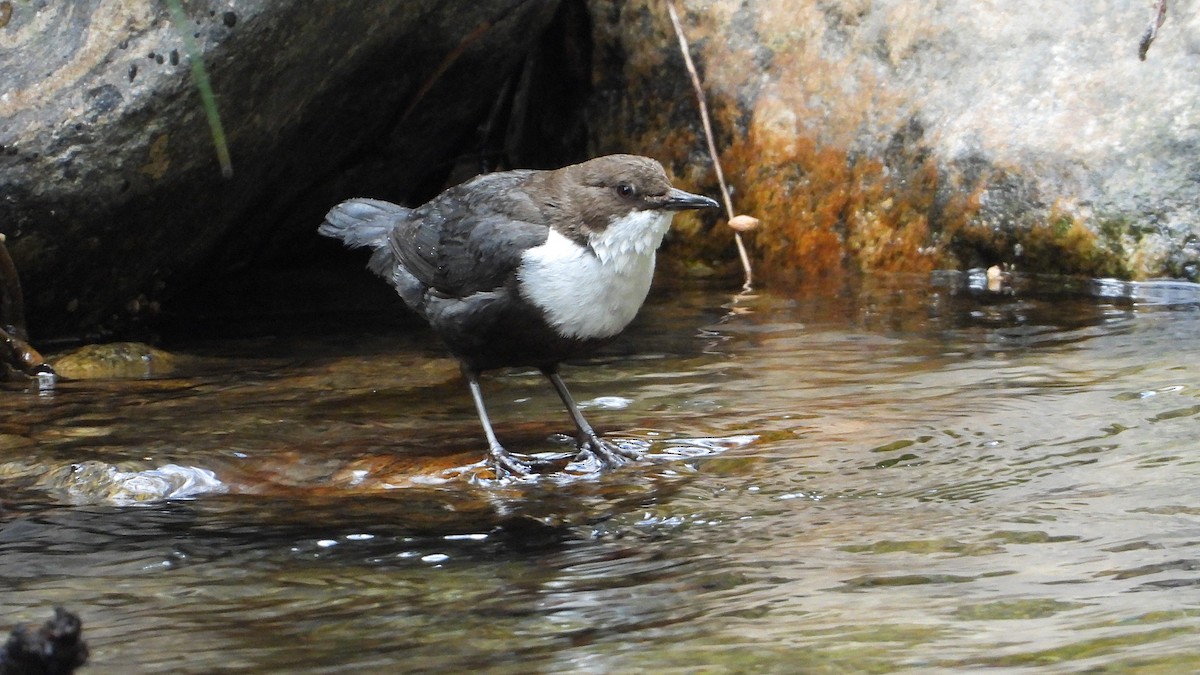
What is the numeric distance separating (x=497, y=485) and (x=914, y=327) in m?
2.22

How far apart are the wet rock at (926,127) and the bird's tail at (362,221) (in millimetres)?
2312

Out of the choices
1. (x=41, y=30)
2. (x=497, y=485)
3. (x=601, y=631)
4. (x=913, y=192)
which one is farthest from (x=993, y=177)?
(x=601, y=631)

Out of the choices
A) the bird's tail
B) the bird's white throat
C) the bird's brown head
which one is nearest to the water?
the bird's white throat

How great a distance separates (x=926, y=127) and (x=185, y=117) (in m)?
3.19

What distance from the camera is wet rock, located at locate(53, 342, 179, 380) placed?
4.94 metres

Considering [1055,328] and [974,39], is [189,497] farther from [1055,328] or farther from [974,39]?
[974,39]

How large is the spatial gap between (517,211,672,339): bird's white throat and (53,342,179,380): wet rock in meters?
1.86

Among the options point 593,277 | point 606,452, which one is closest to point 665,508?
point 606,452

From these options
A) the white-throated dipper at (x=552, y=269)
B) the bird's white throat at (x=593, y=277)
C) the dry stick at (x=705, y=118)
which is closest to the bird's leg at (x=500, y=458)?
the white-throated dipper at (x=552, y=269)

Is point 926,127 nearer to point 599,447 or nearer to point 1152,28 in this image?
point 1152,28

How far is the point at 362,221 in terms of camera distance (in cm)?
481

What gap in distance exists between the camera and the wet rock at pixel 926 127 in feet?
18.5

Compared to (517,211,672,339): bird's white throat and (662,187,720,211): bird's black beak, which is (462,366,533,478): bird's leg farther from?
(662,187,720,211): bird's black beak

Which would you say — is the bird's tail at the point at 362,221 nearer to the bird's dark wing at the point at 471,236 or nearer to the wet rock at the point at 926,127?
the bird's dark wing at the point at 471,236
